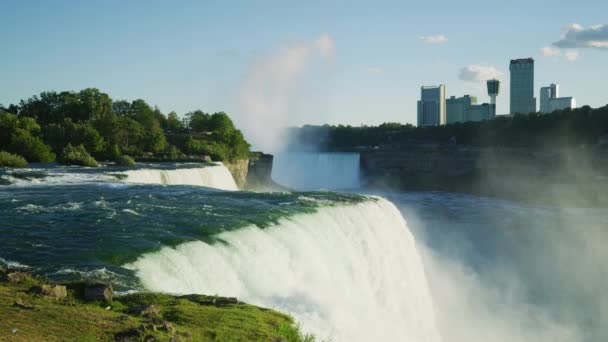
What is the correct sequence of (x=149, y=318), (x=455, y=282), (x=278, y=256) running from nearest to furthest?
(x=149, y=318)
(x=278, y=256)
(x=455, y=282)

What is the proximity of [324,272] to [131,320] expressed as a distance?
288 inches

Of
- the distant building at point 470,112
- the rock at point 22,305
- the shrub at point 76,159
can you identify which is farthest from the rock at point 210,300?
the distant building at point 470,112

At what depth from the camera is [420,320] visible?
1955cm

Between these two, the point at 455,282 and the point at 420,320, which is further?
the point at 455,282

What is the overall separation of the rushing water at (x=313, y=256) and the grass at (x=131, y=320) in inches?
54.7

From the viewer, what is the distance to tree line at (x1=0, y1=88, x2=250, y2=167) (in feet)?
135

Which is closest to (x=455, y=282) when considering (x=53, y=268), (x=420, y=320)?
(x=420, y=320)

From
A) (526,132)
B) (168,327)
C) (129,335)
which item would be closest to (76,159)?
(168,327)

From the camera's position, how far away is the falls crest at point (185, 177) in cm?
3034

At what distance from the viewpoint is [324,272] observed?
49.0 feet

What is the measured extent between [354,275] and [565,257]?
22115 millimetres

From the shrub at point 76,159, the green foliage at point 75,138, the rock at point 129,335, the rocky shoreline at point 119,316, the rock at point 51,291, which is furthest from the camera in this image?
the green foliage at point 75,138

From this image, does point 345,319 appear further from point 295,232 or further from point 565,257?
point 565,257

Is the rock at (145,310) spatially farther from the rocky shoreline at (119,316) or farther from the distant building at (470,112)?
the distant building at (470,112)
